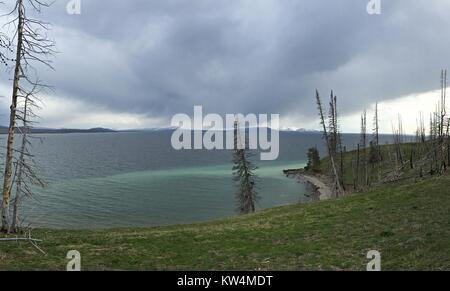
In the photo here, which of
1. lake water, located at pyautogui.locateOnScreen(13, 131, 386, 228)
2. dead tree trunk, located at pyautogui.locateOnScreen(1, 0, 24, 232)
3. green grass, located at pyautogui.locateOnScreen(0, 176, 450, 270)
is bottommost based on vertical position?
lake water, located at pyautogui.locateOnScreen(13, 131, 386, 228)

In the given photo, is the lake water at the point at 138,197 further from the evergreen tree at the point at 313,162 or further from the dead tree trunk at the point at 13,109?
the dead tree trunk at the point at 13,109

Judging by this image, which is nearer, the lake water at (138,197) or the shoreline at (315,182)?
the lake water at (138,197)

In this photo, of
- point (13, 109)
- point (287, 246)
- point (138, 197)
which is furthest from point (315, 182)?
point (13, 109)

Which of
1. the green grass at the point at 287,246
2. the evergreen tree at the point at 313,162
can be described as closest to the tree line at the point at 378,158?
the evergreen tree at the point at 313,162

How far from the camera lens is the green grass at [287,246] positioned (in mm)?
13672

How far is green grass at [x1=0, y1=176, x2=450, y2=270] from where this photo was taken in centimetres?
1367

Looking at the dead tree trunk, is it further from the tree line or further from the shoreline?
the shoreline

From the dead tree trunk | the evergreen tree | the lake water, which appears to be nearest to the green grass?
the dead tree trunk

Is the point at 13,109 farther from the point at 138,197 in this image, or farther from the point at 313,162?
the point at 313,162

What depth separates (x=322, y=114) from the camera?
1992 inches

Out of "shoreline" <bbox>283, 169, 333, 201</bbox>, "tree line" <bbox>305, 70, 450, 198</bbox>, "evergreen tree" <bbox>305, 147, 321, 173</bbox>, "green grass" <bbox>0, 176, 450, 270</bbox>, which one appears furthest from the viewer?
"evergreen tree" <bbox>305, 147, 321, 173</bbox>

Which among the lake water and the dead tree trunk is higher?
the dead tree trunk
